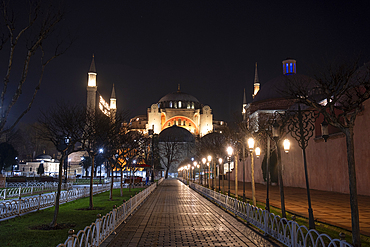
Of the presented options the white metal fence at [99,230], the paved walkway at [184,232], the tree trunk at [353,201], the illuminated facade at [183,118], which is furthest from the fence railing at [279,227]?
the illuminated facade at [183,118]

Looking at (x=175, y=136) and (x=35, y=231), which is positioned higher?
(x=175, y=136)

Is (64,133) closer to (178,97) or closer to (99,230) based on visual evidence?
(99,230)

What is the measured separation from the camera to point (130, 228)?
8914 millimetres

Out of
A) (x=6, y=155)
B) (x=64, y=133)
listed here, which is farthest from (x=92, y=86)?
(x=64, y=133)

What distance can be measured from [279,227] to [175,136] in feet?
241

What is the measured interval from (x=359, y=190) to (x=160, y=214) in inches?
532

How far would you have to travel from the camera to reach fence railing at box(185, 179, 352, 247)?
5.62m

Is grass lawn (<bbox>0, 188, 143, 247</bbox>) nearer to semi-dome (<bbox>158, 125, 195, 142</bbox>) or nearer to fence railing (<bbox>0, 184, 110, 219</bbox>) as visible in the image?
fence railing (<bbox>0, 184, 110, 219</bbox>)

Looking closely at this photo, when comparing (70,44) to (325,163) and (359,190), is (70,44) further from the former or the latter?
(325,163)

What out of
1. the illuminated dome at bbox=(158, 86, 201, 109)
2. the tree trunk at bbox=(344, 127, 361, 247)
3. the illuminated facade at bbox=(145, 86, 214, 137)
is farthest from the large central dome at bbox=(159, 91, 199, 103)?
the tree trunk at bbox=(344, 127, 361, 247)

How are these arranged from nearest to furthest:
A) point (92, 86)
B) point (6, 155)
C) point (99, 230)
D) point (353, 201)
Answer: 1. point (353, 201)
2. point (99, 230)
3. point (6, 155)
4. point (92, 86)

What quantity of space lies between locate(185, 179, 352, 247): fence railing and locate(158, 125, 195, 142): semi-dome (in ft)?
215

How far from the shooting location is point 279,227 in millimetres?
6965

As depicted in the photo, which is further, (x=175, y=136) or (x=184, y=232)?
(x=175, y=136)
